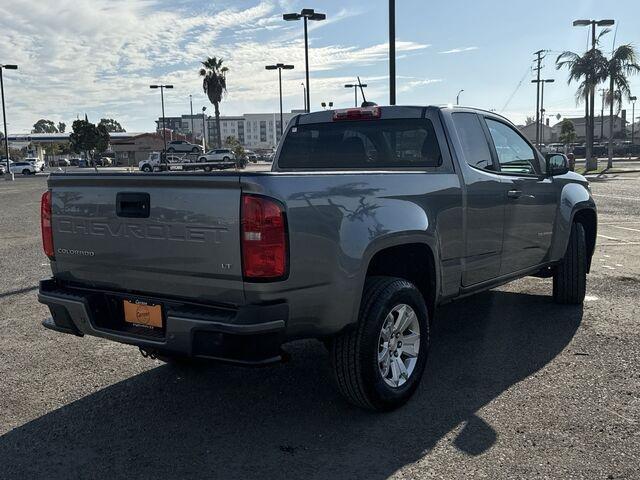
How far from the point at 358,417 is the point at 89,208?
2.05 m

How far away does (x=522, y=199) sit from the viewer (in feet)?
17.1

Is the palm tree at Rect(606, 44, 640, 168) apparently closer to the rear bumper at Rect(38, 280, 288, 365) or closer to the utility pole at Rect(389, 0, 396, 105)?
the utility pole at Rect(389, 0, 396, 105)

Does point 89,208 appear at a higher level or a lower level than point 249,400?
higher

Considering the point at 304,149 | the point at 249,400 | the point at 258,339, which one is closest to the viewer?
the point at 258,339

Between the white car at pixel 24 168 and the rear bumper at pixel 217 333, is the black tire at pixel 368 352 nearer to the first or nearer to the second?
the rear bumper at pixel 217 333

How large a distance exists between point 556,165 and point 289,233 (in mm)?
3564

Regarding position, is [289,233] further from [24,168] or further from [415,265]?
[24,168]

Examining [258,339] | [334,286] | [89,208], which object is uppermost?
[89,208]

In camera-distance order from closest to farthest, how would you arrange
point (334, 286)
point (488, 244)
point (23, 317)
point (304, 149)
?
point (334, 286) → point (488, 244) → point (304, 149) → point (23, 317)

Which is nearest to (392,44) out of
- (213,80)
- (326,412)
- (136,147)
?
(326,412)

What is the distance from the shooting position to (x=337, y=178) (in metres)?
3.39

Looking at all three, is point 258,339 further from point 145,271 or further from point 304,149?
point 304,149

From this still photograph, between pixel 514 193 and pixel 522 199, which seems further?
pixel 522 199

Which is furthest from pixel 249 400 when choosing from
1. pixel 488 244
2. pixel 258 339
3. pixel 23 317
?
pixel 23 317
